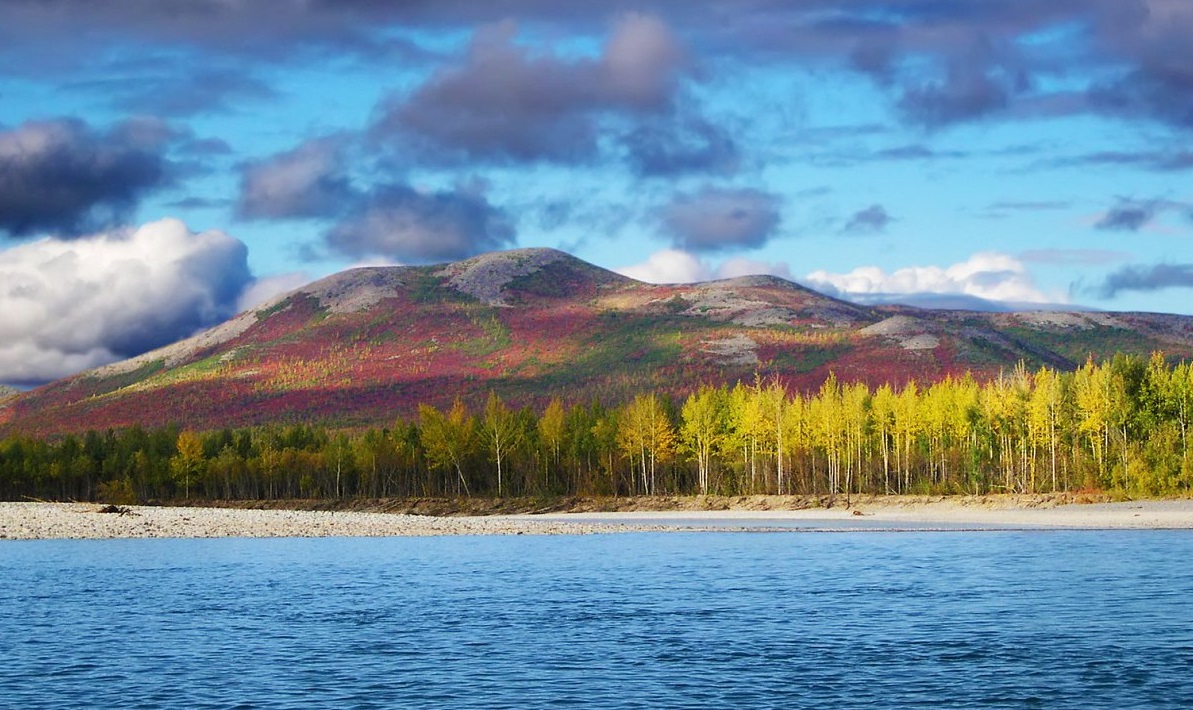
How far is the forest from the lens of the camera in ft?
354

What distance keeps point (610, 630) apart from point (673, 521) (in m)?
64.3

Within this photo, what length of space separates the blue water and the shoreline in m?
19.8

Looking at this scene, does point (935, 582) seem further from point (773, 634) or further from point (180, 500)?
point (180, 500)

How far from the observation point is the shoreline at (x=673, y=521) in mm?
80812

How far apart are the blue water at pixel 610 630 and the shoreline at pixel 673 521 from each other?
64.8ft

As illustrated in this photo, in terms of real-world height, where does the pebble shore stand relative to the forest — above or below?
below

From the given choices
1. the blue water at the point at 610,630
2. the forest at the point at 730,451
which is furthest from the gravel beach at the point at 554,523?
the blue water at the point at 610,630

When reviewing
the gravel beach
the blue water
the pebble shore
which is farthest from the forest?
the blue water

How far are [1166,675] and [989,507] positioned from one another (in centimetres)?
7386

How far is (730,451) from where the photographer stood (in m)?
132

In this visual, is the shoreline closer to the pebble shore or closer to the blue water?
the pebble shore

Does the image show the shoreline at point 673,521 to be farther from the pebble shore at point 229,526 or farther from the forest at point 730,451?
the forest at point 730,451

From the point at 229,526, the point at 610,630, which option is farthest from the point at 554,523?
the point at 610,630

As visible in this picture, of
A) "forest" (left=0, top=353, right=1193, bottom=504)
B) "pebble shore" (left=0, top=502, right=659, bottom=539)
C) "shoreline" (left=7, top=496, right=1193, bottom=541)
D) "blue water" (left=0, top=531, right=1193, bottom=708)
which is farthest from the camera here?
"forest" (left=0, top=353, right=1193, bottom=504)
